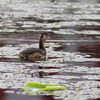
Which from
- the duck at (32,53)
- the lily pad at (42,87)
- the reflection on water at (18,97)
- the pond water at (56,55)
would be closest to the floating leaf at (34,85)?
the lily pad at (42,87)

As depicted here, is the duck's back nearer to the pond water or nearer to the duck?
the duck

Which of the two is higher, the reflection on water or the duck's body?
the reflection on water

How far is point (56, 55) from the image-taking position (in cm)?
1276

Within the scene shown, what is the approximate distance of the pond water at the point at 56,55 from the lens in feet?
29.0

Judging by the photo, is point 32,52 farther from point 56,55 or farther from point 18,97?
point 18,97

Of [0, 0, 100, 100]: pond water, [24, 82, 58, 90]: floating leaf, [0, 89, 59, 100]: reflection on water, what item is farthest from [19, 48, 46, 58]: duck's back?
[0, 89, 59, 100]: reflection on water

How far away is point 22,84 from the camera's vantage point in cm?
906

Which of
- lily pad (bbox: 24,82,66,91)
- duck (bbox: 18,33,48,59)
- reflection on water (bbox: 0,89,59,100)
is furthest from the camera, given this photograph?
duck (bbox: 18,33,48,59)

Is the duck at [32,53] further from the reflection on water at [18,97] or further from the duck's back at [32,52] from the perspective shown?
the reflection on water at [18,97]

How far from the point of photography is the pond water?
29.0 feet

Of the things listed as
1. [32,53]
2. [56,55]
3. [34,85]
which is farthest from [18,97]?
[56,55]

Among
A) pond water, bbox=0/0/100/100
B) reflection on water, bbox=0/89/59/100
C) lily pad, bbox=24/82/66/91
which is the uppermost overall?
lily pad, bbox=24/82/66/91

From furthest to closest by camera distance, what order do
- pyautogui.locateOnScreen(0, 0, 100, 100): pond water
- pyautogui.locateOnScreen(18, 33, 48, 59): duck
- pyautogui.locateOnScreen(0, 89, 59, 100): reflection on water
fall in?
pyautogui.locateOnScreen(18, 33, 48, 59): duck → pyautogui.locateOnScreen(0, 0, 100, 100): pond water → pyautogui.locateOnScreen(0, 89, 59, 100): reflection on water

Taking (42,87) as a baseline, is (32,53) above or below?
below
